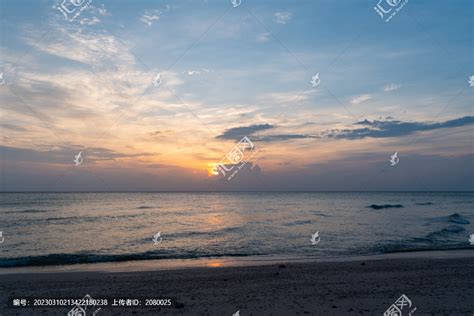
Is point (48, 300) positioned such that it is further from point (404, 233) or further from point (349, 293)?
point (404, 233)

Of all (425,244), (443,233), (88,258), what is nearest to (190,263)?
(88,258)

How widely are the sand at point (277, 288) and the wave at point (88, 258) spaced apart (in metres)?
3.42

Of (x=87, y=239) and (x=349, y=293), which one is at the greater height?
(x=87, y=239)

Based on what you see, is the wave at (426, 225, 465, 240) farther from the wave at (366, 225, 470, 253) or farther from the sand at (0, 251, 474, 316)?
the sand at (0, 251, 474, 316)

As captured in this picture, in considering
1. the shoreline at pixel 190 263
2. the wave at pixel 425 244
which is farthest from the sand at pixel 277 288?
the wave at pixel 425 244

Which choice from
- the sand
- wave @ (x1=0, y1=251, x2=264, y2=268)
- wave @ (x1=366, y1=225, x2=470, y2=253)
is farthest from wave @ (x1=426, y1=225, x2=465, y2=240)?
wave @ (x1=0, y1=251, x2=264, y2=268)

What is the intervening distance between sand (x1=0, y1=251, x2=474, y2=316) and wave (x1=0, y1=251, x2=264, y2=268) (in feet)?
11.2

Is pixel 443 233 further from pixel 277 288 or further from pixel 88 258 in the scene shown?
pixel 88 258

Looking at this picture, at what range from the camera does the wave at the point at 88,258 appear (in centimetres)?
1808

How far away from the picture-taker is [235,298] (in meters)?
10.6

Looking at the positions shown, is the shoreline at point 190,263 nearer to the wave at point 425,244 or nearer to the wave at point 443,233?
the wave at point 425,244

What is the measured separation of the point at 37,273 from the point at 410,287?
17.4 meters

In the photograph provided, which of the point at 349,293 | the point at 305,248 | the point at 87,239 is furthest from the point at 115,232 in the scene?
the point at 349,293

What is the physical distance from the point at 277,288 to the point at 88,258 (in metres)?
13.5
